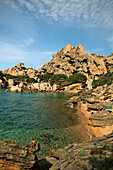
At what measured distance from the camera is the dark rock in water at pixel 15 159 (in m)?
6.52

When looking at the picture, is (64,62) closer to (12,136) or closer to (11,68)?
(11,68)

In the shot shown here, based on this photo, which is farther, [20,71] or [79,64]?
[20,71]

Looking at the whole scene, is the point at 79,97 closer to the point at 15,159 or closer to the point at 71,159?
the point at 71,159

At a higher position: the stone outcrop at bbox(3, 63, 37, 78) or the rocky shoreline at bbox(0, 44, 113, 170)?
the stone outcrop at bbox(3, 63, 37, 78)

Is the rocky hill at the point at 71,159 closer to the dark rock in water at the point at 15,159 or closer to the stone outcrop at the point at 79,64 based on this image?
the dark rock in water at the point at 15,159

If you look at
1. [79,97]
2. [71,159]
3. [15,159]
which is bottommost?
[79,97]

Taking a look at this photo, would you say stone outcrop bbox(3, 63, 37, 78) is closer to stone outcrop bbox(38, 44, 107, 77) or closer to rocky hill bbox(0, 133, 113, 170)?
stone outcrop bbox(38, 44, 107, 77)

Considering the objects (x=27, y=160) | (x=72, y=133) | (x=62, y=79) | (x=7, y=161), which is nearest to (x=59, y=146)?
(x=72, y=133)

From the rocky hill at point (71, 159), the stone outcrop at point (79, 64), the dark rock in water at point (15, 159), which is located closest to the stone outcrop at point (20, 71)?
the stone outcrop at point (79, 64)

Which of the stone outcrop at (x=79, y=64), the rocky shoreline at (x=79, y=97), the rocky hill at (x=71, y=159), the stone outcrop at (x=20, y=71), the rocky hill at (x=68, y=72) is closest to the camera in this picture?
the rocky hill at (x=71, y=159)

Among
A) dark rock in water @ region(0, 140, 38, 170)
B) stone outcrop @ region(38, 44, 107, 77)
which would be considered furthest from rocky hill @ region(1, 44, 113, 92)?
dark rock in water @ region(0, 140, 38, 170)

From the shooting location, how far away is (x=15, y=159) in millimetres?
6672

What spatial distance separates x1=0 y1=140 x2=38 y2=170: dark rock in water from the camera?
6.52m

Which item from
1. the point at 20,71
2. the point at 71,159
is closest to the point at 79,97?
the point at 71,159
